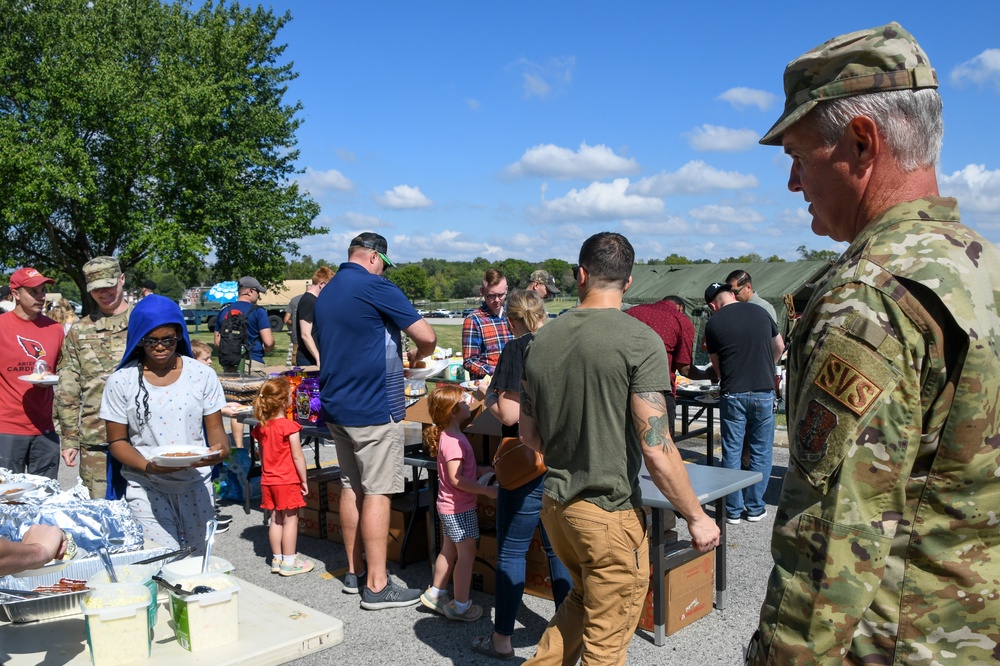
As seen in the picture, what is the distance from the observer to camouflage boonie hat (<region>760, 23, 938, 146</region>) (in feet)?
4.44

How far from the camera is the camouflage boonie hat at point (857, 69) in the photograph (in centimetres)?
135

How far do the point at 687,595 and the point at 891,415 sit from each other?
362 centimetres

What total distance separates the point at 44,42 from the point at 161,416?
2356 cm

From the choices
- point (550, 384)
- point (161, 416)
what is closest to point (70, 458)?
point (161, 416)

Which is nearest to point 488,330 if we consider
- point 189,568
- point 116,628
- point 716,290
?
point 716,290

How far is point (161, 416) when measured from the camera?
13.1ft

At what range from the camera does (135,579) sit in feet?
9.57

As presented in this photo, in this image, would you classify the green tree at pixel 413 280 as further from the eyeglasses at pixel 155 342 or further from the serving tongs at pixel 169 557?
the serving tongs at pixel 169 557

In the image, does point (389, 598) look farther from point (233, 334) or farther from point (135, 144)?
point (135, 144)

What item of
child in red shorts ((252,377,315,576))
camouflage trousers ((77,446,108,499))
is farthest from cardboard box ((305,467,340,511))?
camouflage trousers ((77,446,108,499))

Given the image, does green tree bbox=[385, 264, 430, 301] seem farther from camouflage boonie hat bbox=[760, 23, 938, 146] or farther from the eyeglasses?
camouflage boonie hat bbox=[760, 23, 938, 146]

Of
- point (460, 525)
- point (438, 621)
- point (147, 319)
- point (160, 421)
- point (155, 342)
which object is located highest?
point (147, 319)

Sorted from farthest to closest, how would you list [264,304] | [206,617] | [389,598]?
1. [264,304]
2. [389,598]
3. [206,617]

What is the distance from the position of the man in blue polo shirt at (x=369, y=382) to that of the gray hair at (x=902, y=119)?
3.42 meters
